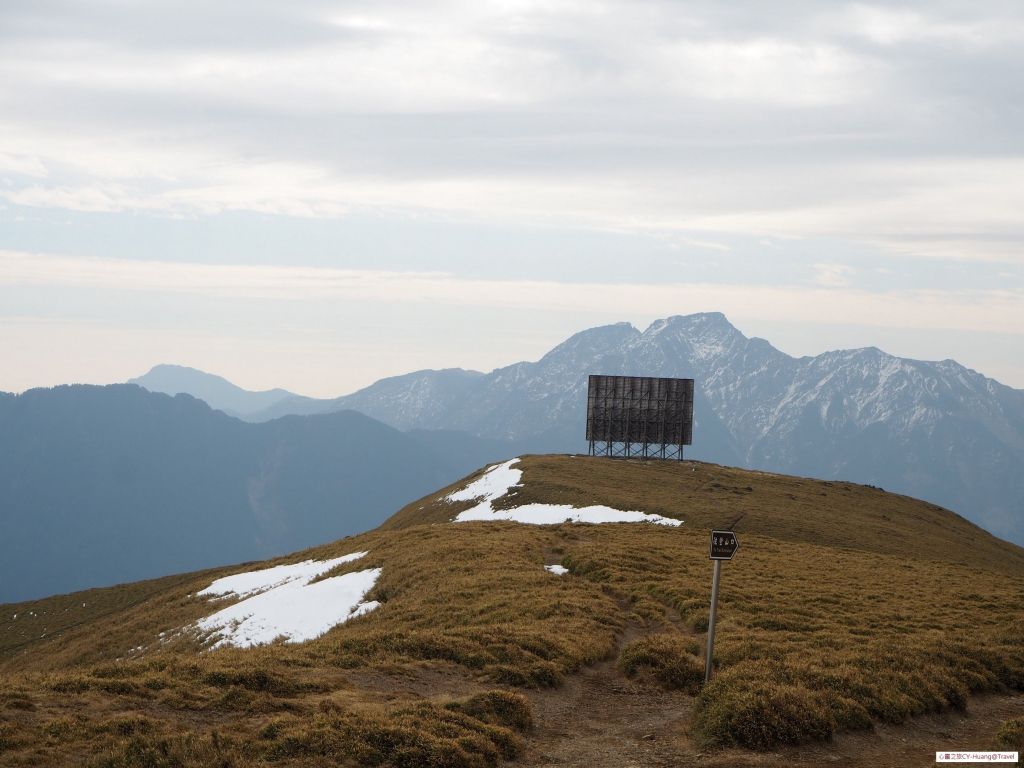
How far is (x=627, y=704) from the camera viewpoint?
2292cm

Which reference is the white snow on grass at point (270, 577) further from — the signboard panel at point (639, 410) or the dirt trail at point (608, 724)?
the signboard panel at point (639, 410)

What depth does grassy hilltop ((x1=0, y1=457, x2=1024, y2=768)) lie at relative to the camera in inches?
701

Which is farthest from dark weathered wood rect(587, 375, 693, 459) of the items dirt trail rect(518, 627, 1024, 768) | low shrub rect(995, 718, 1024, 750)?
low shrub rect(995, 718, 1024, 750)

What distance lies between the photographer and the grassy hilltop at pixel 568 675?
1781cm

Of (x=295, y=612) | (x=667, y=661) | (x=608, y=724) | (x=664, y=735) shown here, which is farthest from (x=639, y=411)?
(x=664, y=735)

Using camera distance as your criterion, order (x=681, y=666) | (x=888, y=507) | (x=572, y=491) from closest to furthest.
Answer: (x=681, y=666)
(x=572, y=491)
(x=888, y=507)

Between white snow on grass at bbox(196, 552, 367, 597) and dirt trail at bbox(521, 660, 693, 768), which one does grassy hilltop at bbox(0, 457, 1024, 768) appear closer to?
dirt trail at bbox(521, 660, 693, 768)

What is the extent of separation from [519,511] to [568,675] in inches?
2062

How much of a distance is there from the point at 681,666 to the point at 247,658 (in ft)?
41.1

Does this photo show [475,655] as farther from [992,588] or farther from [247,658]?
[992,588]

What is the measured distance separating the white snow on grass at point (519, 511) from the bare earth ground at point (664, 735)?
147 feet

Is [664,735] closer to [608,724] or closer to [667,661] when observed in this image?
[608,724]

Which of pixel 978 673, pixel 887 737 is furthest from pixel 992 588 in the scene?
pixel 887 737

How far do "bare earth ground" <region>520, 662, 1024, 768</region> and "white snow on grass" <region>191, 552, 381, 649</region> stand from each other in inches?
740
